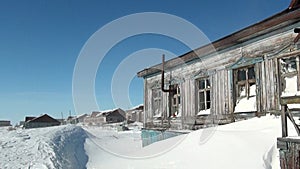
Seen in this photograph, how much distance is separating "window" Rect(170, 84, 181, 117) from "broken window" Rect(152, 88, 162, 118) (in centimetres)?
106

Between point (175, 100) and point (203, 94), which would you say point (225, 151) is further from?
point (175, 100)

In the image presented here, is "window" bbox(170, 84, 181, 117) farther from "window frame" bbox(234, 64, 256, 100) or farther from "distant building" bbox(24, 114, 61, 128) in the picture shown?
"distant building" bbox(24, 114, 61, 128)

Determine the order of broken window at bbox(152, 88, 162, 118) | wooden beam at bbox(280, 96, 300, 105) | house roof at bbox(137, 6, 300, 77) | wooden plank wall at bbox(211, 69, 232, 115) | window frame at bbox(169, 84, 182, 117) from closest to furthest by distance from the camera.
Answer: wooden beam at bbox(280, 96, 300, 105), house roof at bbox(137, 6, 300, 77), wooden plank wall at bbox(211, 69, 232, 115), window frame at bbox(169, 84, 182, 117), broken window at bbox(152, 88, 162, 118)

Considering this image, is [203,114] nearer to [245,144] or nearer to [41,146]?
[245,144]

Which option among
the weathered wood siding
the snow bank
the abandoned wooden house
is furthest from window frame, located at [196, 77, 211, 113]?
the snow bank

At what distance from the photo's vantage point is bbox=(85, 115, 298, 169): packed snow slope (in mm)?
5391

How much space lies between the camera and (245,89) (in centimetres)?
876

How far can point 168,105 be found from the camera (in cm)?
1286

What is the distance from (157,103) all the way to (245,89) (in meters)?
6.05

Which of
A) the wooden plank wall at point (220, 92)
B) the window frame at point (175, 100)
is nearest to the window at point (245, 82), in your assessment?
the wooden plank wall at point (220, 92)

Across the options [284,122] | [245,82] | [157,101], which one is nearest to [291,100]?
[284,122]

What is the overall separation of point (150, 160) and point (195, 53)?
514 cm

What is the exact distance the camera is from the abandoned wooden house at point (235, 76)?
7438mm

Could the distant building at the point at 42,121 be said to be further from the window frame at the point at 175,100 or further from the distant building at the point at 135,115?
the window frame at the point at 175,100
